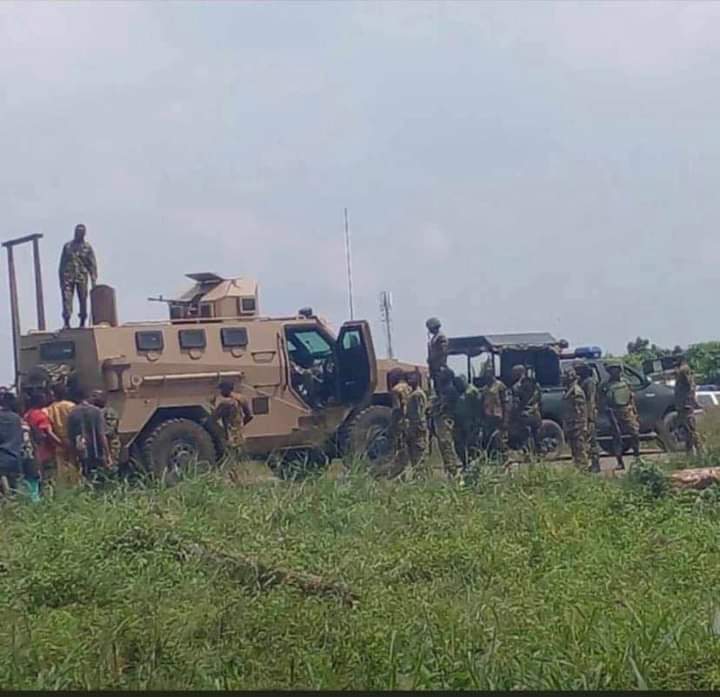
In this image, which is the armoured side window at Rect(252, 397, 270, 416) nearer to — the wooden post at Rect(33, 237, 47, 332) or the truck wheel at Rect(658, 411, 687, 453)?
the wooden post at Rect(33, 237, 47, 332)

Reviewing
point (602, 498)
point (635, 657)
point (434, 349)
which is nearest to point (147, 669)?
point (635, 657)

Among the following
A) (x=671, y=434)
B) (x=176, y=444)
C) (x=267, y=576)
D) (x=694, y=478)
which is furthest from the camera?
(x=671, y=434)

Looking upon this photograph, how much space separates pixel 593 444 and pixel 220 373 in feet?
14.1

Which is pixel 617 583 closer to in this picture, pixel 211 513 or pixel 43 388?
pixel 211 513

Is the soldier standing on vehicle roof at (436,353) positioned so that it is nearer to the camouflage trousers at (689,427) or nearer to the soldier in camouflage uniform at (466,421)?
the soldier in camouflage uniform at (466,421)

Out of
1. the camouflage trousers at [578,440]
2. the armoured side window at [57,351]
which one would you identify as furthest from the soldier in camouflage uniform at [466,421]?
the armoured side window at [57,351]

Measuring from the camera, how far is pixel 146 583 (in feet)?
26.2

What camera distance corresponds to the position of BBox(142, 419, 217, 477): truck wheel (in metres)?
15.2

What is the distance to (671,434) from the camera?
18.3 m

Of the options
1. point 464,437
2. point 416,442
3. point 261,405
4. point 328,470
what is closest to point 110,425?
point 261,405

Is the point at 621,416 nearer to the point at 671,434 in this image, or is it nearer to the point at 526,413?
the point at 526,413

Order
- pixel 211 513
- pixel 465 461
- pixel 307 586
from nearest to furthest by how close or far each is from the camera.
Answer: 1. pixel 307 586
2. pixel 211 513
3. pixel 465 461

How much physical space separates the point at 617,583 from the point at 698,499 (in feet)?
10.7

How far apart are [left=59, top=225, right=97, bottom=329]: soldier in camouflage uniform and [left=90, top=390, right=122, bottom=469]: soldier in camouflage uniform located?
4.50 feet
